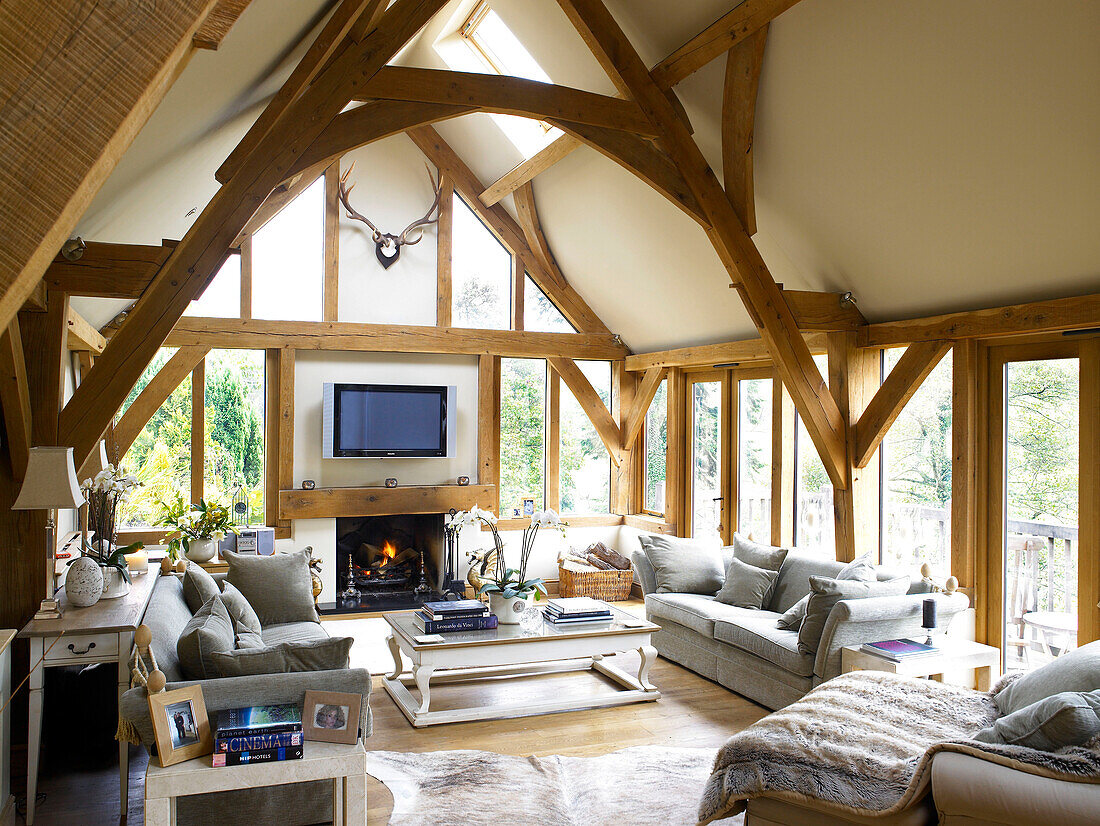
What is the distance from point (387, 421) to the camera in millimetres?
7801

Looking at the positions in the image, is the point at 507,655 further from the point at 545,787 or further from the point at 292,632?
the point at 292,632

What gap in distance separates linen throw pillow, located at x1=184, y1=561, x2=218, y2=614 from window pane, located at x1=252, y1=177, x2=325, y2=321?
11.7 ft

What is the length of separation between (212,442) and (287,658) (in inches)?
183

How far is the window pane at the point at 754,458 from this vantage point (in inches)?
283

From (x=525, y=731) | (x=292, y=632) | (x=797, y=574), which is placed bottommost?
(x=525, y=731)

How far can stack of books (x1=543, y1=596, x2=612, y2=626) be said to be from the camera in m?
5.09

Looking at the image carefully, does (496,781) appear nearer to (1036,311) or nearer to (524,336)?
(1036,311)

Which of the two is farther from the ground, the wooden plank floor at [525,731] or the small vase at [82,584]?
the small vase at [82,584]

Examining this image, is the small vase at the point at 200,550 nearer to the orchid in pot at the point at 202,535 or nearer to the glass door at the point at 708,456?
the orchid in pot at the point at 202,535

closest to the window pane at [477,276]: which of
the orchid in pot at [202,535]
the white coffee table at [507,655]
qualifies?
the orchid in pot at [202,535]

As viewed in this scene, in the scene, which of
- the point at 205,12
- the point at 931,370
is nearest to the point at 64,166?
the point at 205,12

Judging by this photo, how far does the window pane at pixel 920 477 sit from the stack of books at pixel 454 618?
9.00ft

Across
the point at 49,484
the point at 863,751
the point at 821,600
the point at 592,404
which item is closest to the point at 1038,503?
the point at 821,600

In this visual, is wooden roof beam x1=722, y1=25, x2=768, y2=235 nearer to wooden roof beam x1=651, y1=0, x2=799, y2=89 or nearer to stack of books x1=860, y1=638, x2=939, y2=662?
wooden roof beam x1=651, y1=0, x2=799, y2=89
